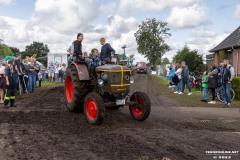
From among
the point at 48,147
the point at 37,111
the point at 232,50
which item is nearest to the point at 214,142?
the point at 48,147

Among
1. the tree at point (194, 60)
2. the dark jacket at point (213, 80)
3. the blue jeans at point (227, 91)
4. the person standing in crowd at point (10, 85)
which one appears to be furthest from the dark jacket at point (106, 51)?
the tree at point (194, 60)

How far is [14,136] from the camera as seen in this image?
21.0 ft

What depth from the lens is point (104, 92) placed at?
8188 millimetres

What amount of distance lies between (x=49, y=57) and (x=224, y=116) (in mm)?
24445

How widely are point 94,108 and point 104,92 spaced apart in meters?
0.68

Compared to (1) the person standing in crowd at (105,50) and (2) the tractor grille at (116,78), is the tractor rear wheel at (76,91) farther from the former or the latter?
(2) the tractor grille at (116,78)

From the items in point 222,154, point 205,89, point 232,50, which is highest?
point 232,50

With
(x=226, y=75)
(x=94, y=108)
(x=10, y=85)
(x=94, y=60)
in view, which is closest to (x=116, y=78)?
(x=94, y=108)

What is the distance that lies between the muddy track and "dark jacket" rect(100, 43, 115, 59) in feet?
5.65

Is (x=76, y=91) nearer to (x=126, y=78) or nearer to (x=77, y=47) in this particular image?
(x=77, y=47)

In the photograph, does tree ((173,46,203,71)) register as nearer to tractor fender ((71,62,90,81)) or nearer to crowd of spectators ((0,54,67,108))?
crowd of spectators ((0,54,67,108))

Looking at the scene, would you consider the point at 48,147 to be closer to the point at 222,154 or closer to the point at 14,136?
the point at 14,136

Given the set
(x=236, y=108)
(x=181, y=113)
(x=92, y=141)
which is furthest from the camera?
(x=236, y=108)

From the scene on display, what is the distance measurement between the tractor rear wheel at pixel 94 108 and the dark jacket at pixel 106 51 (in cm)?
191
